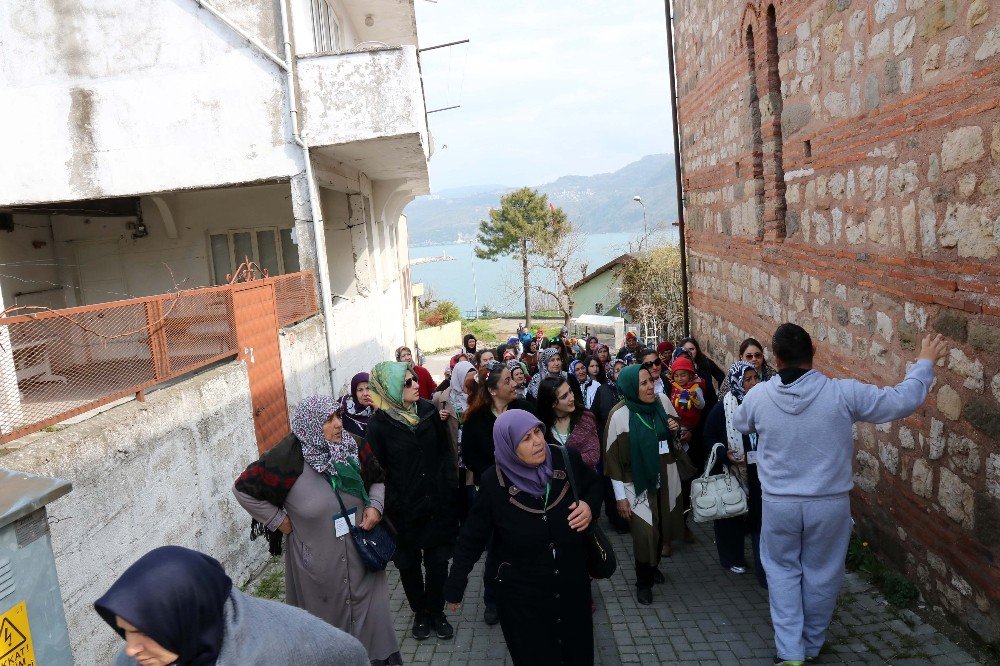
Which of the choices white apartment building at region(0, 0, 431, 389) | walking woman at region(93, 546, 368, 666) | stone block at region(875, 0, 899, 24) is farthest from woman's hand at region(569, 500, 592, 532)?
white apartment building at region(0, 0, 431, 389)

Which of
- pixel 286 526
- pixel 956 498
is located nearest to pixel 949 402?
pixel 956 498

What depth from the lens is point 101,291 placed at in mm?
13883

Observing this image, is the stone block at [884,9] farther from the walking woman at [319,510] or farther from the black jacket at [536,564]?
the walking woman at [319,510]

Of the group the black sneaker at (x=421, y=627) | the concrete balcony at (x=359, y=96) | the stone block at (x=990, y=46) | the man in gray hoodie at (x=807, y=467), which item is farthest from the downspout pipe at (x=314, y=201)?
the stone block at (x=990, y=46)

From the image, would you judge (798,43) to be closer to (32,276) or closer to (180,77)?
(180,77)

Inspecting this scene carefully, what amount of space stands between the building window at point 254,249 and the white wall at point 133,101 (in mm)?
3684

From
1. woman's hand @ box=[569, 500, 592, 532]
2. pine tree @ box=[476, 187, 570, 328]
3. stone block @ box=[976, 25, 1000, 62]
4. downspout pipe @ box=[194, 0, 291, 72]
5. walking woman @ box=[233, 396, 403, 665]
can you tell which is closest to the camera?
woman's hand @ box=[569, 500, 592, 532]

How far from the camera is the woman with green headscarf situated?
542 cm

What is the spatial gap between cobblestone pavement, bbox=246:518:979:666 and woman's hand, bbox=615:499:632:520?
589 mm

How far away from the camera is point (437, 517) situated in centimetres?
502

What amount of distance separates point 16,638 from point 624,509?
3631 millimetres

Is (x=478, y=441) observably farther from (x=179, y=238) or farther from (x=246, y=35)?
(x=179, y=238)

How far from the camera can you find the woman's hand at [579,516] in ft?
11.8

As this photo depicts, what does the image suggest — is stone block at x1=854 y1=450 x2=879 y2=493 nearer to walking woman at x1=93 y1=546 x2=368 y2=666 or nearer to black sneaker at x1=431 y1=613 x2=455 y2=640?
black sneaker at x1=431 y1=613 x2=455 y2=640
